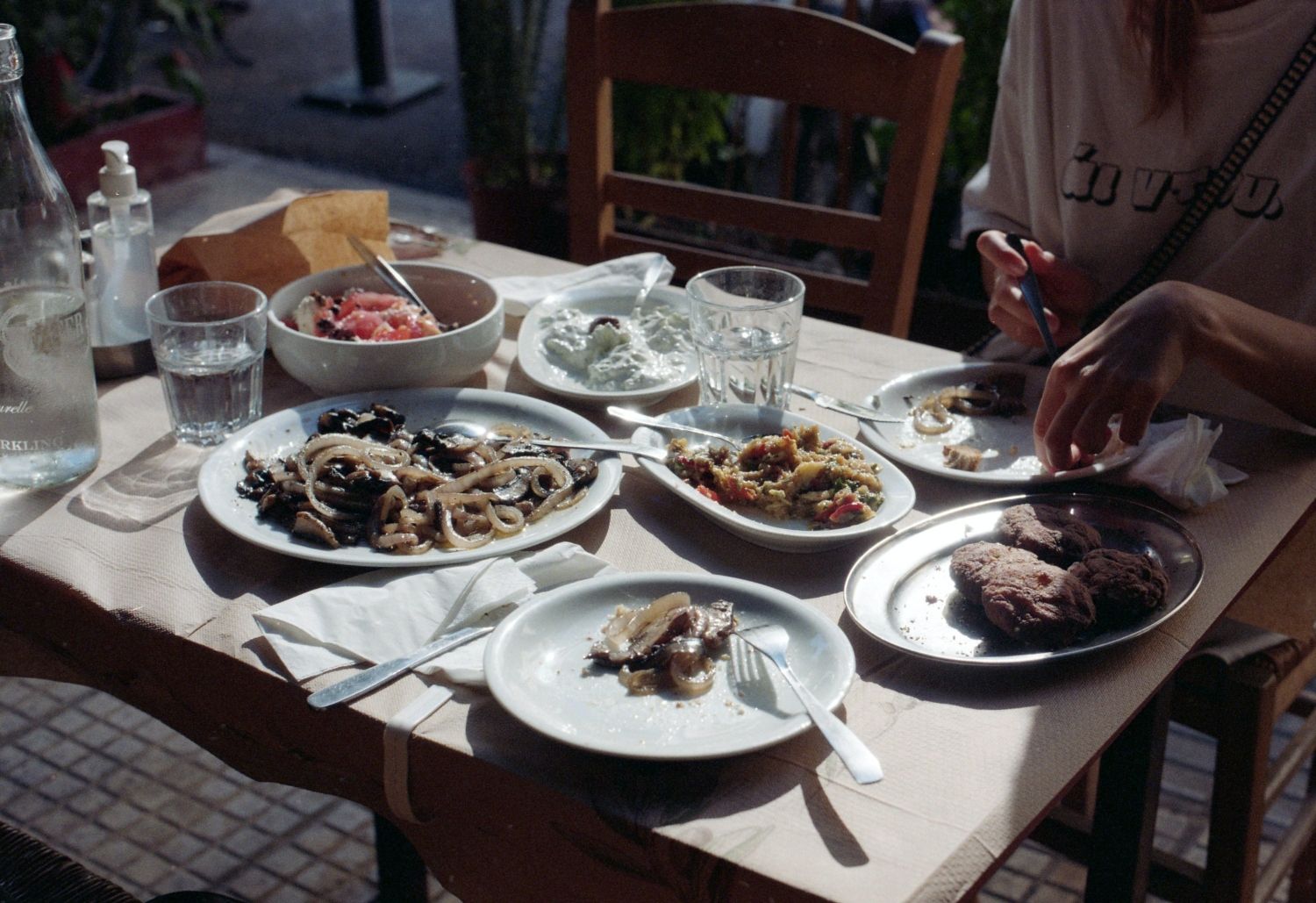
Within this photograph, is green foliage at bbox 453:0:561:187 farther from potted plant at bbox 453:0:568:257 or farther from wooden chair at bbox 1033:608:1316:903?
wooden chair at bbox 1033:608:1316:903

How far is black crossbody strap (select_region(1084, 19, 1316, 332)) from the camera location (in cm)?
159

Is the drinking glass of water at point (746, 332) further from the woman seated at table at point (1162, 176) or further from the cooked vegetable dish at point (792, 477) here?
the woman seated at table at point (1162, 176)

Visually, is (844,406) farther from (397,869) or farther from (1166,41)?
(397,869)

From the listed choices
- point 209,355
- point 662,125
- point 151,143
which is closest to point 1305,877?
point 209,355

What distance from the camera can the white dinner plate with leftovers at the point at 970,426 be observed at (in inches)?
51.4

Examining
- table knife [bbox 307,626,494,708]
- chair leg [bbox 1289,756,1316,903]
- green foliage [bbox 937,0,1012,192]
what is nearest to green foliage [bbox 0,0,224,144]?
green foliage [bbox 937,0,1012,192]

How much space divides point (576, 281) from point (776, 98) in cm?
58

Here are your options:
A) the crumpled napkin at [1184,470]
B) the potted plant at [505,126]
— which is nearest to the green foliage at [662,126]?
the potted plant at [505,126]

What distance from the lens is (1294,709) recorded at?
2.04m

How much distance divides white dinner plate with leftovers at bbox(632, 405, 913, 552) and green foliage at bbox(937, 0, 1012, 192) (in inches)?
83.6

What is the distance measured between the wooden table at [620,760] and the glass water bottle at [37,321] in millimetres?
41

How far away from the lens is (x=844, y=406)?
1.45 meters

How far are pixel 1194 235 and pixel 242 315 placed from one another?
4.11 ft

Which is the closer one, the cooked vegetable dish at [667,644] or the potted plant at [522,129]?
the cooked vegetable dish at [667,644]
